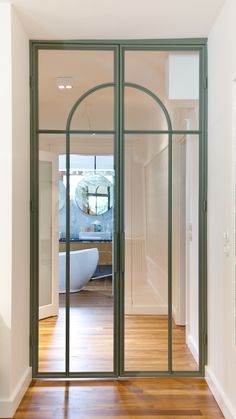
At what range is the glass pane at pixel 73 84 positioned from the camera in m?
3.61

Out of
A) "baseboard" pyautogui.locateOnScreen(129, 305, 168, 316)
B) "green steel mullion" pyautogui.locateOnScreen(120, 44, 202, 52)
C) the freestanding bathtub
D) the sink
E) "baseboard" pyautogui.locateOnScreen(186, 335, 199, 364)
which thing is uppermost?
"green steel mullion" pyautogui.locateOnScreen(120, 44, 202, 52)

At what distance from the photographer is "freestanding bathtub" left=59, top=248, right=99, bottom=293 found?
3641 millimetres

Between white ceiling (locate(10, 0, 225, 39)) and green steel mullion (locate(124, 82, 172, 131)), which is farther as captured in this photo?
green steel mullion (locate(124, 82, 172, 131))

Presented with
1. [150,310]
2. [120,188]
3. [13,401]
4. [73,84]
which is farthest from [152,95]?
[13,401]

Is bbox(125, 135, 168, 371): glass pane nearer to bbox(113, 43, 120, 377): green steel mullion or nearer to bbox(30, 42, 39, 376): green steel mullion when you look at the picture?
bbox(113, 43, 120, 377): green steel mullion

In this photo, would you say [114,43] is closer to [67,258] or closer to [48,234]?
[48,234]

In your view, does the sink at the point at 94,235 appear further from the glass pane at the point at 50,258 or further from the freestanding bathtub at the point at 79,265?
the glass pane at the point at 50,258

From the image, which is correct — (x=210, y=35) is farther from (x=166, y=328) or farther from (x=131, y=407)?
(x=131, y=407)

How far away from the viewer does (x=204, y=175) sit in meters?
3.62

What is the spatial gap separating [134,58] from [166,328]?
2.08 m

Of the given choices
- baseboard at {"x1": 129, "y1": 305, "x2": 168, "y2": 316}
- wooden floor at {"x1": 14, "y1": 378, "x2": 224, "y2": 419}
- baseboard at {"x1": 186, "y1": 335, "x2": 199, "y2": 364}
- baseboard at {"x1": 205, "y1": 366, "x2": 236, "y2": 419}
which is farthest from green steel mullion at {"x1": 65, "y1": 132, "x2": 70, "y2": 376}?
baseboard at {"x1": 205, "y1": 366, "x2": 236, "y2": 419}

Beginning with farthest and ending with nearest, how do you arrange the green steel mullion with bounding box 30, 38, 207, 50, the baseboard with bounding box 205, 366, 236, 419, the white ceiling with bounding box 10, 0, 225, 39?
1. the green steel mullion with bounding box 30, 38, 207, 50
2. the white ceiling with bounding box 10, 0, 225, 39
3. the baseboard with bounding box 205, 366, 236, 419

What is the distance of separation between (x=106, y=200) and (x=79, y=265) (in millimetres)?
542

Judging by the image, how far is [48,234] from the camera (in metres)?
3.65
